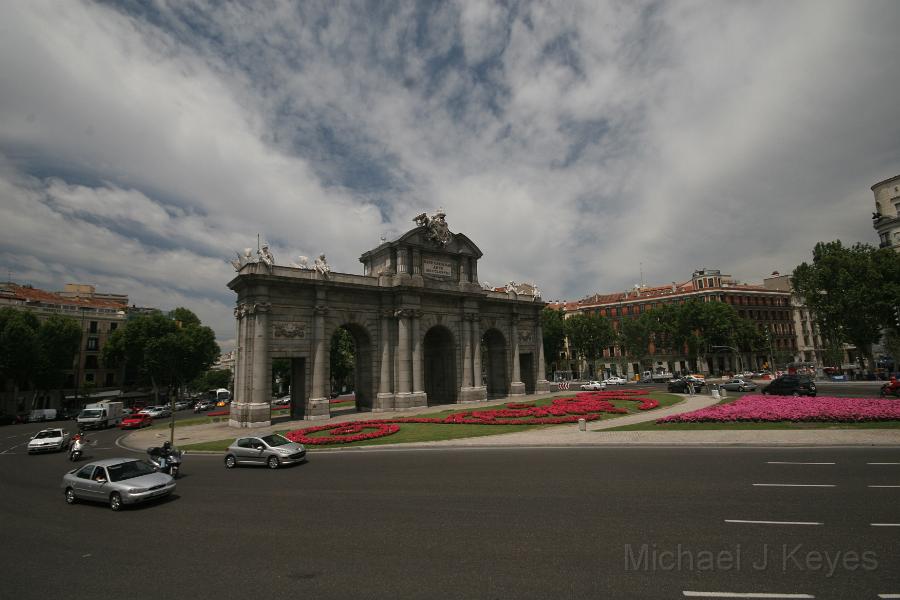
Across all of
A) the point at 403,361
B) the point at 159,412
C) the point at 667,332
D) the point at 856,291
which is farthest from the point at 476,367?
the point at 667,332

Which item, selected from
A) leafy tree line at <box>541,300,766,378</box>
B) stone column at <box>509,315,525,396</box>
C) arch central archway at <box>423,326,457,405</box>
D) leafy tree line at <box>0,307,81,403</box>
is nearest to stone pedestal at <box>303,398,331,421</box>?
arch central archway at <box>423,326,457,405</box>

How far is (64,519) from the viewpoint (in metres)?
13.6

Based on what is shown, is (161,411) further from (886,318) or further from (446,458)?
(886,318)

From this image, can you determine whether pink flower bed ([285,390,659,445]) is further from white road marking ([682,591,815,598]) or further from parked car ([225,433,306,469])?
white road marking ([682,591,815,598])

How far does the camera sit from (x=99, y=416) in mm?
46656

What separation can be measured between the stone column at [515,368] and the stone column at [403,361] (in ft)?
50.1

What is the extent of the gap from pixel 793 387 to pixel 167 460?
46.4m

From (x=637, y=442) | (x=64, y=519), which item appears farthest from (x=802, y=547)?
(x=64, y=519)

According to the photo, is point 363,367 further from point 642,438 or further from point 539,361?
point 642,438

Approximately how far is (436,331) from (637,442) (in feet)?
98.8

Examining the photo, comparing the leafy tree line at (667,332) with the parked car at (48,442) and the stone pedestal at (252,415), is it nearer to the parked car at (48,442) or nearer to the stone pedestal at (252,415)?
the stone pedestal at (252,415)

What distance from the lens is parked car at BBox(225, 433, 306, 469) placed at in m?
20.6

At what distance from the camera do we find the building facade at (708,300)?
10281cm

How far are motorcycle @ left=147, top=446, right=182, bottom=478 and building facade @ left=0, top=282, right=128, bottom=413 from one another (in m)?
78.4
